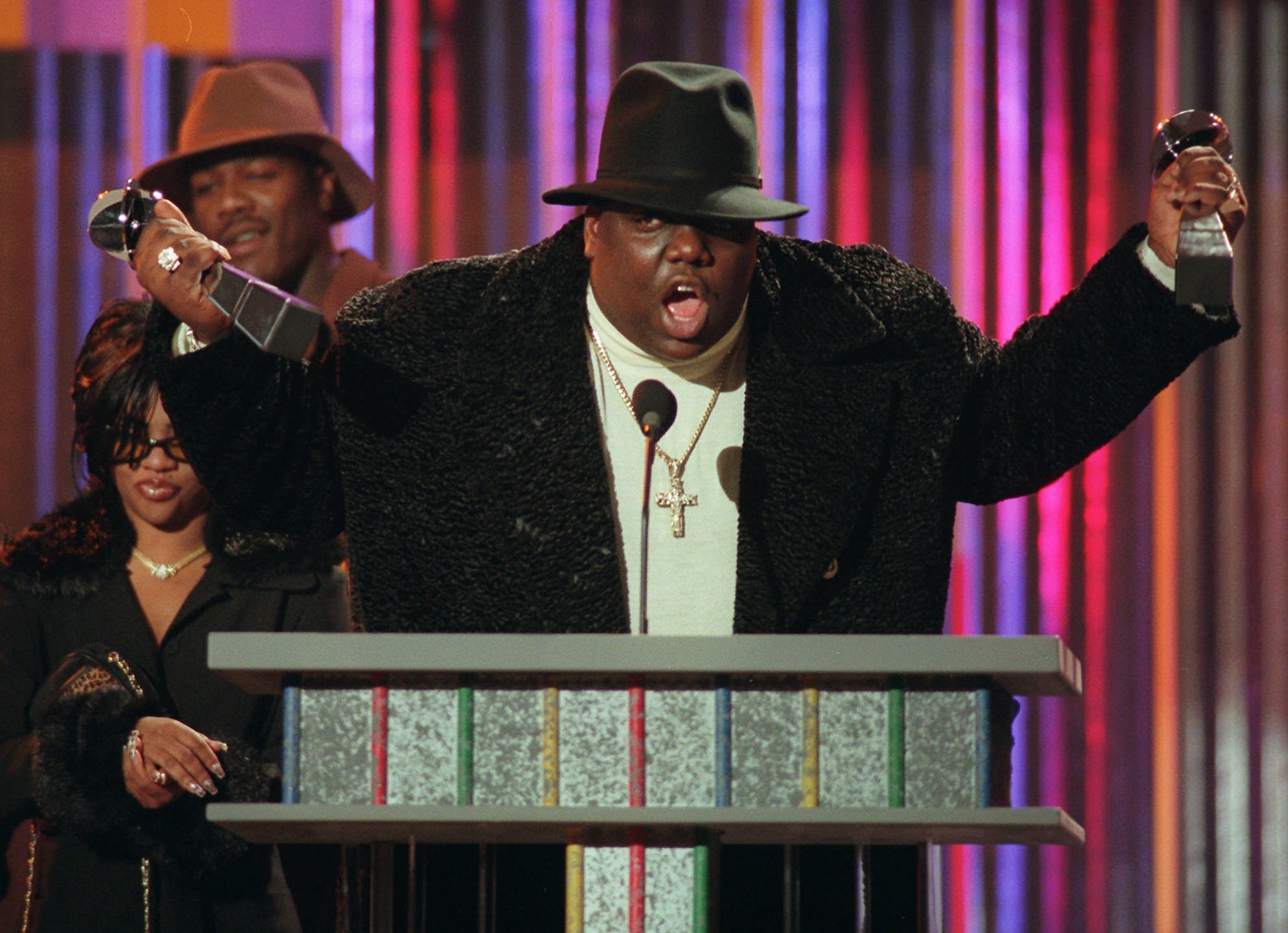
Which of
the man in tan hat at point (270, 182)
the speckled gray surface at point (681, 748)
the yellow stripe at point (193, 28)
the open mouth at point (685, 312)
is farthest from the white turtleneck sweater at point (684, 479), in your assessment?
the yellow stripe at point (193, 28)

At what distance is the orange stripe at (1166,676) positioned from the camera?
4586 millimetres

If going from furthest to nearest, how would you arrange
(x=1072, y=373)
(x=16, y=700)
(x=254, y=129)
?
(x=254, y=129) → (x=16, y=700) → (x=1072, y=373)

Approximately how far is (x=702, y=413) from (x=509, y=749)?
838mm

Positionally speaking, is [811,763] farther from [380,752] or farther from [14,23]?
[14,23]

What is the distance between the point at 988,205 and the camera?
473 cm

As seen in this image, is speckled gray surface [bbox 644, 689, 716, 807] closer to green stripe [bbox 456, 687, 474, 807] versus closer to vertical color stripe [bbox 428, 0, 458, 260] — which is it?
green stripe [bbox 456, 687, 474, 807]

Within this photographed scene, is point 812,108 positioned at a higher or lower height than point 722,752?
higher

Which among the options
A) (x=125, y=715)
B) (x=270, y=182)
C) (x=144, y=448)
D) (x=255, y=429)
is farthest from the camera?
(x=270, y=182)

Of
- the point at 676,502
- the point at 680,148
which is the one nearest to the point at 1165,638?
the point at 676,502

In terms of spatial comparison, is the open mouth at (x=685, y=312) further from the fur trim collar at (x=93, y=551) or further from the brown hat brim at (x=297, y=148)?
the brown hat brim at (x=297, y=148)

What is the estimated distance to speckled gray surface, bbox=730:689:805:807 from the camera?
166 centimetres

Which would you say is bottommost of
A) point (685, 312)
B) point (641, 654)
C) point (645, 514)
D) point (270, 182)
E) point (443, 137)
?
point (641, 654)

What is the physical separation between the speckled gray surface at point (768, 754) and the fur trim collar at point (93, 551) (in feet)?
4.83

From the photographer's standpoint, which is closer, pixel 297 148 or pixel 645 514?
pixel 645 514
